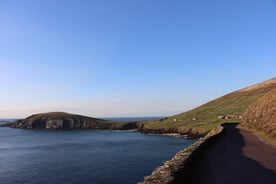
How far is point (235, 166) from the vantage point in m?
25.0

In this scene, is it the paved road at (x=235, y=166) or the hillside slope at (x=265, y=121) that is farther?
the hillside slope at (x=265, y=121)

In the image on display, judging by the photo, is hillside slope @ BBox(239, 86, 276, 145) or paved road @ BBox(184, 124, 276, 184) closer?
paved road @ BBox(184, 124, 276, 184)

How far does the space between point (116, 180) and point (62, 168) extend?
1682cm

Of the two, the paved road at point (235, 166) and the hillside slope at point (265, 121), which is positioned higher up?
the hillside slope at point (265, 121)

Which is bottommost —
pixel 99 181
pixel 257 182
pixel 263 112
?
pixel 99 181

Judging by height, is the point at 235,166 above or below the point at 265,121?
below

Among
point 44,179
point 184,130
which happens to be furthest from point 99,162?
point 184,130

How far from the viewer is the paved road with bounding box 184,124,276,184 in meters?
20.4

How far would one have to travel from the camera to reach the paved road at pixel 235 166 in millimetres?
20406

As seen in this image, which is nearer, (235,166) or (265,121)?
(235,166)

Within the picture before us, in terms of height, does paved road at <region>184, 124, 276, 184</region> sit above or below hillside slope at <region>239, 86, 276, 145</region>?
below

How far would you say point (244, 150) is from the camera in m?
34.2

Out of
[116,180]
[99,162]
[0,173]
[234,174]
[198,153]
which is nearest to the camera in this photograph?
[234,174]

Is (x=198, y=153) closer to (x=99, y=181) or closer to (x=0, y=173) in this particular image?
(x=99, y=181)
